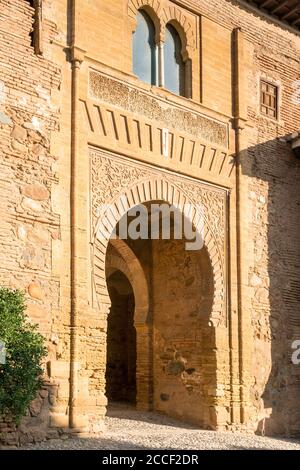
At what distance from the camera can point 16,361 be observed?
28.0 feet

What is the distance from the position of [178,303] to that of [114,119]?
Answer: 10.5ft

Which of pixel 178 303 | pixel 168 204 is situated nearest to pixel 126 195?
pixel 168 204

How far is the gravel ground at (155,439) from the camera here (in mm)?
9234

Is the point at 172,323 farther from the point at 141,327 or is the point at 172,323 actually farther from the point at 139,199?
the point at 139,199

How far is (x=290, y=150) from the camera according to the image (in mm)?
13523

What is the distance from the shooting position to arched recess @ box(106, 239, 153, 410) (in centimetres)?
1277

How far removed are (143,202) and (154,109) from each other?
1298mm

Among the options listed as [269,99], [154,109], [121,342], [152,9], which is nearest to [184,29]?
[152,9]

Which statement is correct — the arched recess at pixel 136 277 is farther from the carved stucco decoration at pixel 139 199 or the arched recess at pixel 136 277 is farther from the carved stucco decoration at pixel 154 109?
the carved stucco decoration at pixel 154 109

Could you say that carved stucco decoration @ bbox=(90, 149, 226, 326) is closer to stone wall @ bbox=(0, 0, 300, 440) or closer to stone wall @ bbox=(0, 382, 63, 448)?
stone wall @ bbox=(0, 0, 300, 440)

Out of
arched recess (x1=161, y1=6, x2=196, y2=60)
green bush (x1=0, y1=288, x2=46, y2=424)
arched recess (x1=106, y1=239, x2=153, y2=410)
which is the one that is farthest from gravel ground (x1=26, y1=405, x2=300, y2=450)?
arched recess (x1=161, y1=6, x2=196, y2=60)

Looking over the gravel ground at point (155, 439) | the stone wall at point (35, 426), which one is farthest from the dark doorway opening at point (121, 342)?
the stone wall at point (35, 426)

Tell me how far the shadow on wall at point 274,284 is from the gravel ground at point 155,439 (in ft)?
2.28

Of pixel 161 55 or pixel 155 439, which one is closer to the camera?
pixel 155 439
